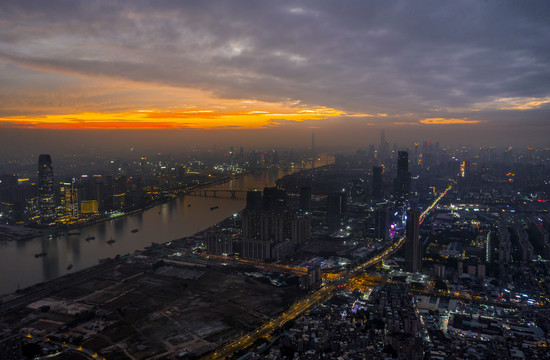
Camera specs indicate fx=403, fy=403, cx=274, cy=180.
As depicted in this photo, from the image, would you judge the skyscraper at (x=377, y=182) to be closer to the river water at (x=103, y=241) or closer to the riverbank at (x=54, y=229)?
the river water at (x=103, y=241)

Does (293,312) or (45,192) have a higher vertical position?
(45,192)

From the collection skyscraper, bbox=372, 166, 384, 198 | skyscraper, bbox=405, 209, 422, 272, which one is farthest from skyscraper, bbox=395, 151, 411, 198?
skyscraper, bbox=405, 209, 422, 272

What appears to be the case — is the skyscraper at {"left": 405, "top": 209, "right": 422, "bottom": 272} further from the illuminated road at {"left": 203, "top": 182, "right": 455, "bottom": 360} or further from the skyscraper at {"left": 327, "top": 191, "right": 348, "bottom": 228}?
the skyscraper at {"left": 327, "top": 191, "right": 348, "bottom": 228}

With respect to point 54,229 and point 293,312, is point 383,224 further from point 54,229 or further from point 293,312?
point 54,229

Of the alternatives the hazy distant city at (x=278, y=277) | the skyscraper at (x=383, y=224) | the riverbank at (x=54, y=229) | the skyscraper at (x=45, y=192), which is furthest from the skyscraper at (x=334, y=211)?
the skyscraper at (x=45, y=192)

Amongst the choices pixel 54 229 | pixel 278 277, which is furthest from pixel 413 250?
pixel 54 229

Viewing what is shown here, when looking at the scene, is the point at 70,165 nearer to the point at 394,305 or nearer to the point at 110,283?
the point at 110,283
